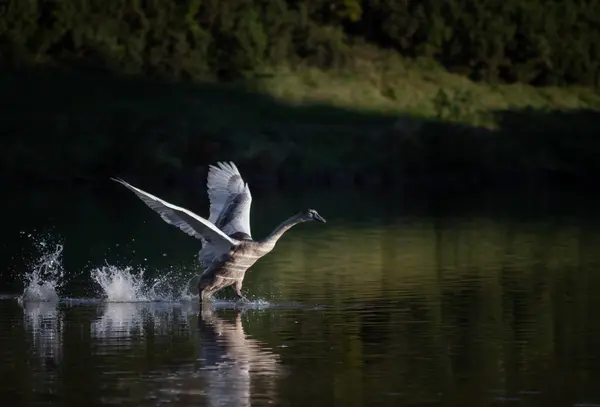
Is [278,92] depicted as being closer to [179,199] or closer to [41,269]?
[179,199]

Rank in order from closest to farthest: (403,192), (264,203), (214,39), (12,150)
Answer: (264,203)
(403,192)
(12,150)
(214,39)

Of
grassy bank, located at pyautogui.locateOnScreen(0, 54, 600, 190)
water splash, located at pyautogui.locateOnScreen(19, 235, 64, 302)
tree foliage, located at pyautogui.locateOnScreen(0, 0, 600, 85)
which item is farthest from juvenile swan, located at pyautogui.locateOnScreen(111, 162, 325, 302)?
tree foliage, located at pyautogui.locateOnScreen(0, 0, 600, 85)

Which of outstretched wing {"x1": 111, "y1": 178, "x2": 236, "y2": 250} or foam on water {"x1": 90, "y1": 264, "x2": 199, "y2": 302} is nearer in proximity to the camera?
outstretched wing {"x1": 111, "y1": 178, "x2": 236, "y2": 250}

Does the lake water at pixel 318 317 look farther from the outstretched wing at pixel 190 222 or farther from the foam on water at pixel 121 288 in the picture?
the outstretched wing at pixel 190 222

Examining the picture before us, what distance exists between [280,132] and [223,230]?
26.1 metres

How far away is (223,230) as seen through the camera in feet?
67.3

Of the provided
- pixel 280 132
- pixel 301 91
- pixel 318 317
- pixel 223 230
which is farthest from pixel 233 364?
pixel 301 91

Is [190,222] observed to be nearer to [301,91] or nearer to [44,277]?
[44,277]

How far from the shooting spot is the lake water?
1438cm

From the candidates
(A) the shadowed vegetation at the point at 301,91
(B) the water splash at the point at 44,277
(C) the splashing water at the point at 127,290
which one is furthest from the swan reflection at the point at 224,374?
(A) the shadowed vegetation at the point at 301,91

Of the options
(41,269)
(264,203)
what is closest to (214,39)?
(264,203)

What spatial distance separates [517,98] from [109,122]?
12.2 m

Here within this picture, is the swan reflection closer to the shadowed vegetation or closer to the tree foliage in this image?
the shadowed vegetation

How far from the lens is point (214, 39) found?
53.1 meters
